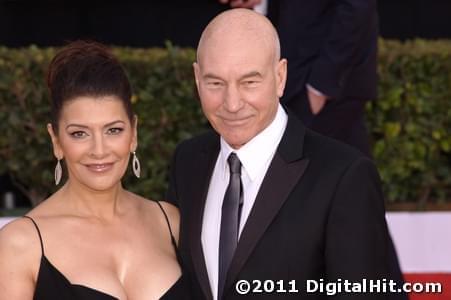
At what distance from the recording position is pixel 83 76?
3.40 metres

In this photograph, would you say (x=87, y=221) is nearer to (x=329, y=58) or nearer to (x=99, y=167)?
(x=99, y=167)

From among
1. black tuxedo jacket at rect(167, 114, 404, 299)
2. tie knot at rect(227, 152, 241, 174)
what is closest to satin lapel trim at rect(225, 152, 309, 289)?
black tuxedo jacket at rect(167, 114, 404, 299)

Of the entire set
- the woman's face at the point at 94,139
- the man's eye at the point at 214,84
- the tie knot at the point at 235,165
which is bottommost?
the tie knot at the point at 235,165

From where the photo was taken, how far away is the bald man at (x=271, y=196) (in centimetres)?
316

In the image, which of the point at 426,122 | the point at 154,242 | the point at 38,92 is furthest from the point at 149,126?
the point at 154,242

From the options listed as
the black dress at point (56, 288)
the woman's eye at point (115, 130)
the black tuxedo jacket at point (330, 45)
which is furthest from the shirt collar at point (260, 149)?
the black tuxedo jacket at point (330, 45)

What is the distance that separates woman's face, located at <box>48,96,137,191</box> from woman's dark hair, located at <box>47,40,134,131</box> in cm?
2

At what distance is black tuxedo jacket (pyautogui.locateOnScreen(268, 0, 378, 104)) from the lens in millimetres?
4613

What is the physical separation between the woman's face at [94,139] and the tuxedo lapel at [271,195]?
1.59 feet

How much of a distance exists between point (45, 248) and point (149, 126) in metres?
3.22

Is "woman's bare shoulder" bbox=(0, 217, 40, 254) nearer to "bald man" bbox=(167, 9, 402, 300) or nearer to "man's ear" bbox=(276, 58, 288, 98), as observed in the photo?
"bald man" bbox=(167, 9, 402, 300)

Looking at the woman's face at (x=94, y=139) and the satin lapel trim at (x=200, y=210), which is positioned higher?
the woman's face at (x=94, y=139)

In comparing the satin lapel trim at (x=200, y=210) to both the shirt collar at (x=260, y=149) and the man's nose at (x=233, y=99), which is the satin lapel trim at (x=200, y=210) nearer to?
the shirt collar at (x=260, y=149)

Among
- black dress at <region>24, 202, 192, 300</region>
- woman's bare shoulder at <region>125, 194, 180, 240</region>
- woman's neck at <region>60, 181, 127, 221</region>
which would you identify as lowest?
black dress at <region>24, 202, 192, 300</region>
